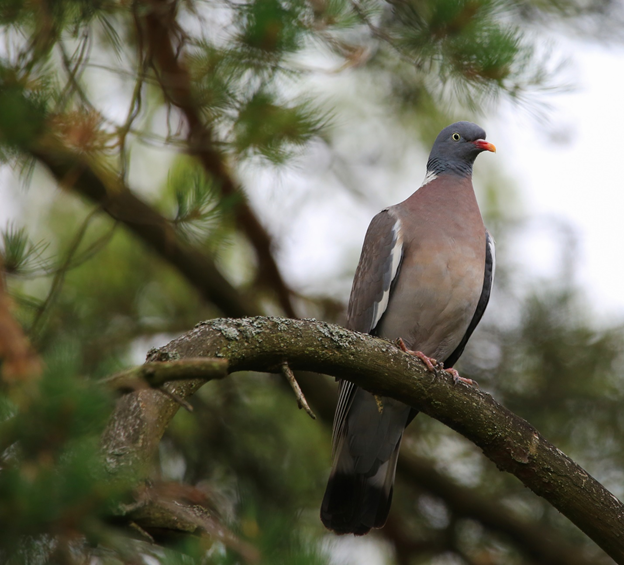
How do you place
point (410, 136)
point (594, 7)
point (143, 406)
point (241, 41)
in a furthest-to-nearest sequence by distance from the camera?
point (410, 136)
point (594, 7)
point (241, 41)
point (143, 406)

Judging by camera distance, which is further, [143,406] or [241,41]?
[241,41]

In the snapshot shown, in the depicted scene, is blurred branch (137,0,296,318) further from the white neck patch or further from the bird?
the white neck patch

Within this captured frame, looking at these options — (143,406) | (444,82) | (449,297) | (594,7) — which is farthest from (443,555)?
(594,7)

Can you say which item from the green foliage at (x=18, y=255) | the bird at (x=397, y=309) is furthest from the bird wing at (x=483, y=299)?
the green foliage at (x=18, y=255)

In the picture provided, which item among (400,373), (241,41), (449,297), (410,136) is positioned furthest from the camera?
(410,136)

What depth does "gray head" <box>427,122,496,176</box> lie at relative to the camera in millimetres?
4262

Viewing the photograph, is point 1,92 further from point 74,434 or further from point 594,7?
point 594,7

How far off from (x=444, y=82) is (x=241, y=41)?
905 millimetres

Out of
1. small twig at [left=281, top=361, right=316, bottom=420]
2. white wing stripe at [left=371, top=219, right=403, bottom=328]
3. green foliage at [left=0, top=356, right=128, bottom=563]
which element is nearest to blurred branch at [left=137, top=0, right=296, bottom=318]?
white wing stripe at [left=371, top=219, right=403, bottom=328]

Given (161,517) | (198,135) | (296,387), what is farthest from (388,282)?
(161,517)

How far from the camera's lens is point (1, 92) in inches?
103

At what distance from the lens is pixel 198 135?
3566mm

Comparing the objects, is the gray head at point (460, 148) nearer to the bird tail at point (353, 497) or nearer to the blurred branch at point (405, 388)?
the bird tail at point (353, 497)

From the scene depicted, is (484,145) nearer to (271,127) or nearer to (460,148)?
(460,148)
